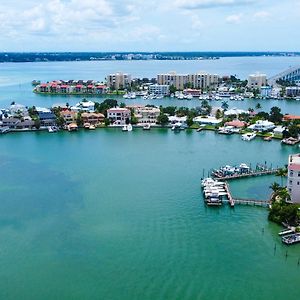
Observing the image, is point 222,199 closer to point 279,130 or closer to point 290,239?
point 290,239

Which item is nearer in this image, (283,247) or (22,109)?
(283,247)

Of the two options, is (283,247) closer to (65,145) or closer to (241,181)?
(241,181)

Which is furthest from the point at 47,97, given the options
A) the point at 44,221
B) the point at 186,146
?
the point at 44,221

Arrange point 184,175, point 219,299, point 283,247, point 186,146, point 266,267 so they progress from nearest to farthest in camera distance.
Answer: point 219,299 → point 266,267 → point 283,247 → point 184,175 → point 186,146

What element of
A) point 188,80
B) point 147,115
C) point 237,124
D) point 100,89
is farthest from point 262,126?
point 100,89

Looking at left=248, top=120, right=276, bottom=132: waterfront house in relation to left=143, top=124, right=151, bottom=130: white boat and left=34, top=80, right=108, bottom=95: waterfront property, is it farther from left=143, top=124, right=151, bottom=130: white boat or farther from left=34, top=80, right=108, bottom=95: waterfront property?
left=34, top=80, right=108, bottom=95: waterfront property

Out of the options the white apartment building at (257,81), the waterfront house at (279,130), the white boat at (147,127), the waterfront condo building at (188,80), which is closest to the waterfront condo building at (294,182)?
the waterfront house at (279,130)

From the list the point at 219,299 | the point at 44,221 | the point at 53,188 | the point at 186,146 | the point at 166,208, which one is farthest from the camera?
the point at 186,146

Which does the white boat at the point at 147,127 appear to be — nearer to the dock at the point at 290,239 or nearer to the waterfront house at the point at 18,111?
the waterfront house at the point at 18,111
